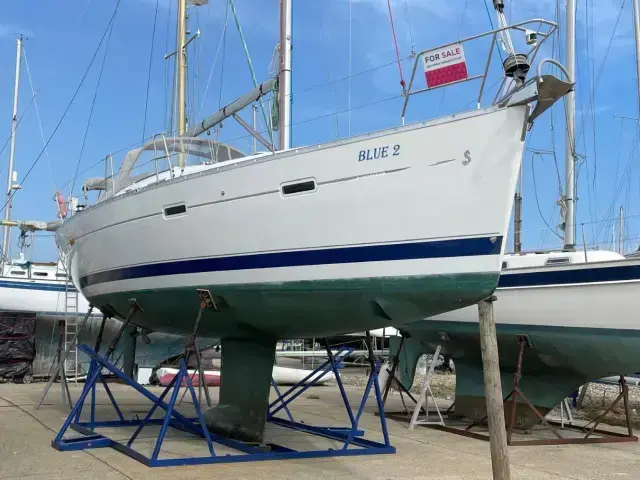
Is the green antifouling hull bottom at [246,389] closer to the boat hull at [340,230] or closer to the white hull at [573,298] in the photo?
the boat hull at [340,230]

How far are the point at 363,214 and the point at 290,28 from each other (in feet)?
13.7

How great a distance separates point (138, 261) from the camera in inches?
300

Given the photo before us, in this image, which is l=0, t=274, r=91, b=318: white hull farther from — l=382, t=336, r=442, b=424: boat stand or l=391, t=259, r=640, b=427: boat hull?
l=391, t=259, r=640, b=427: boat hull

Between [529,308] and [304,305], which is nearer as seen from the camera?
[304,305]

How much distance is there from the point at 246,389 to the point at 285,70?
4301mm

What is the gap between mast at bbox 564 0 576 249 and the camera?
14.2 m

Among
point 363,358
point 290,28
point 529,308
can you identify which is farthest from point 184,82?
point 363,358

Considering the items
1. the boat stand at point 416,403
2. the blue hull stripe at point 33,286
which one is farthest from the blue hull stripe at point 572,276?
the blue hull stripe at point 33,286

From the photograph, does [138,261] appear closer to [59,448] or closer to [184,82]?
[59,448]

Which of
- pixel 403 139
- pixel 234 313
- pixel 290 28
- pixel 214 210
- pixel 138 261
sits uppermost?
pixel 290 28

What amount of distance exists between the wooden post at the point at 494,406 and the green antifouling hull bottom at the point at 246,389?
9.99 feet

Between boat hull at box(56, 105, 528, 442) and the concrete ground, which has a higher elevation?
boat hull at box(56, 105, 528, 442)

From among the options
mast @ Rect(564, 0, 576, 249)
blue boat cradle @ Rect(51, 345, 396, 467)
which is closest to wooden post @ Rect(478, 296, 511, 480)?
blue boat cradle @ Rect(51, 345, 396, 467)

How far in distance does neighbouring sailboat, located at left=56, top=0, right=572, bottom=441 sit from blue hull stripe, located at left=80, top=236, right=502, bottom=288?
1cm
